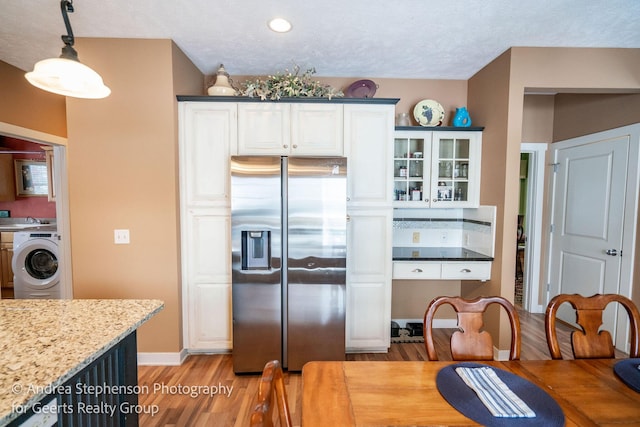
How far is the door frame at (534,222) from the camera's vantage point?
3.32 metres

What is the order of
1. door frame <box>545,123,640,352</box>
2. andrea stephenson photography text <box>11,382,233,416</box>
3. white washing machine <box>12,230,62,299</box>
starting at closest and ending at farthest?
andrea stephenson photography text <box>11,382,233,416</box> < door frame <box>545,123,640,352</box> < white washing machine <box>12,230,62,299</box>

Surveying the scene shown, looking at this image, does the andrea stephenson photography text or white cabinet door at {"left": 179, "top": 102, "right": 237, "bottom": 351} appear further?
white cabinet door at {"left": 179, "top": 102, "right": 237, "bottom": 351}

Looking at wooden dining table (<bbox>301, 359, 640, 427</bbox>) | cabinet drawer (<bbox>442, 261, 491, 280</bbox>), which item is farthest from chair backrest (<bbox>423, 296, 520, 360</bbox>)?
cabinet drawer (<bbox>442, 261, 491, 280</bbox>)

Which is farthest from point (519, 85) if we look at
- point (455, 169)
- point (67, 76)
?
point (67, 76)

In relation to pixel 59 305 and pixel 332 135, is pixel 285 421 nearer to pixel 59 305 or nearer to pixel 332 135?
pixel 59 305

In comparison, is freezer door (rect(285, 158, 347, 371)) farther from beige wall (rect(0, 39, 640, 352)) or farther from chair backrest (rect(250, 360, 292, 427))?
chair backrest (rect(250, 360, 292, 427))

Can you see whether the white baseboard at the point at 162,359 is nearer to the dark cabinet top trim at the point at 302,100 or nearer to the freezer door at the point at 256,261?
the freezer door at the point at 256,261

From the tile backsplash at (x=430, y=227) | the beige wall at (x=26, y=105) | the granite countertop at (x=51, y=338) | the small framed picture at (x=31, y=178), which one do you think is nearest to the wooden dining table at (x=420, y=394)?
the granite countertop at (x=51, y=338)

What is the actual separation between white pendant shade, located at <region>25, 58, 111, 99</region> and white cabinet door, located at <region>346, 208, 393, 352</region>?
187 cm

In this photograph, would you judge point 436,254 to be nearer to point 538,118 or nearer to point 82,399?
point 538,118

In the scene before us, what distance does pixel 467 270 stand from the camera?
2650 millimetres

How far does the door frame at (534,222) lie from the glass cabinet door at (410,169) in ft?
4.48

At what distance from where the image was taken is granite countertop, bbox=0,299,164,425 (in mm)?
787

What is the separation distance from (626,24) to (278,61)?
2591 mm
